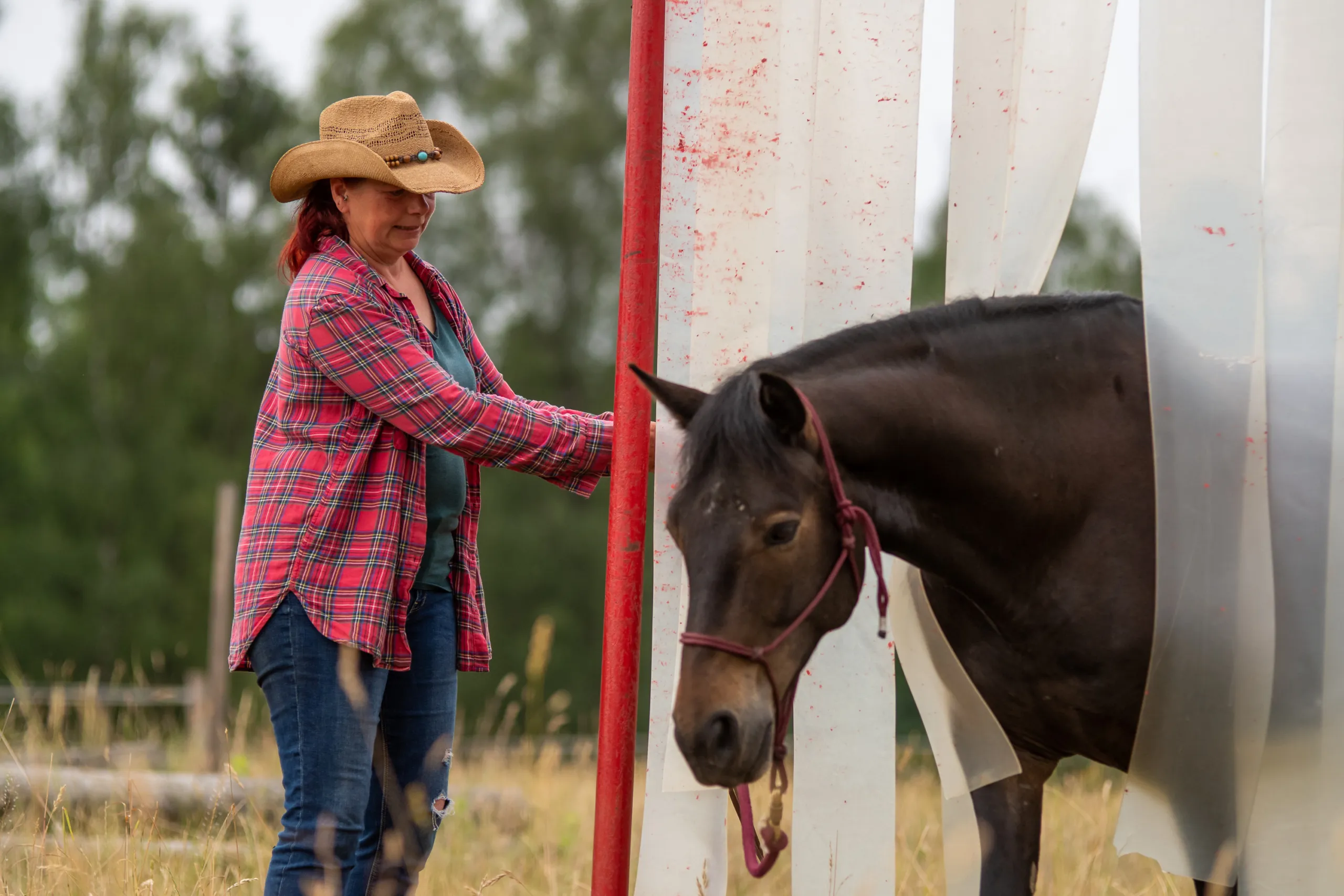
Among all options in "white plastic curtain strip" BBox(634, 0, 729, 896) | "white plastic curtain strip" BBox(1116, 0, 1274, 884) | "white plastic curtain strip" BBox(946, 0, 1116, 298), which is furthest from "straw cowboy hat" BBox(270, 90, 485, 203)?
"white plastic curtain strip" BBox(1116, 0, 1274, 884)

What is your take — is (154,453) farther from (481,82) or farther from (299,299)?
(299,299)

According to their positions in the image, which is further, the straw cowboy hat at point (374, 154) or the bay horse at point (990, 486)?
the straw cowboy hat at point (374, 154)

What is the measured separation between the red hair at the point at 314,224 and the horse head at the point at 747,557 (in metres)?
1.09

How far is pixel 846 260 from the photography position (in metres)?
3.00

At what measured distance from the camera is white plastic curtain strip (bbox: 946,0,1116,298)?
2979 mm

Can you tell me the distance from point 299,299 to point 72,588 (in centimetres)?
1947

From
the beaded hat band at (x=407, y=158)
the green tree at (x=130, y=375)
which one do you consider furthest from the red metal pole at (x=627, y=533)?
the green tree at (x=130, y=375)

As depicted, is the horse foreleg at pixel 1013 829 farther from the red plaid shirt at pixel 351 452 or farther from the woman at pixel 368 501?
the red plaid shirt at pixel 351 452

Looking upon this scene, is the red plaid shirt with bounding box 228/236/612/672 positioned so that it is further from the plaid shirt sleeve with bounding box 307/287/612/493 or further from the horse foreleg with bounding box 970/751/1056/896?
the horse foreleg with bounding box 970/751/1056/896

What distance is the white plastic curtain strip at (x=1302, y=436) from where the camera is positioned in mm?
2395

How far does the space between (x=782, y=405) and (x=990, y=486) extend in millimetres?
583

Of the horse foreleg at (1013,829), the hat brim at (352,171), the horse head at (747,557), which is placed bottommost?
the horse foreleg at (1013,829)

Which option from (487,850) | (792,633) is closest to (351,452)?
(792,633)

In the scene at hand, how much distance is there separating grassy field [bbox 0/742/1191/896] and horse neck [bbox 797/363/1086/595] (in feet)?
4.06
